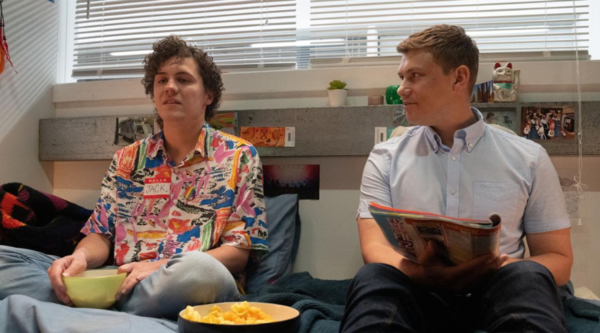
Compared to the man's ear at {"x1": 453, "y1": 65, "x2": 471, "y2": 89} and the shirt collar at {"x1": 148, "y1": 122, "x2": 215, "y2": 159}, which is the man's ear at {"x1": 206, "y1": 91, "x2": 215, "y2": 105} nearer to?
the shirt collar at {"x1": 148, "y1": 122, "x2": 215, "y2": 159}

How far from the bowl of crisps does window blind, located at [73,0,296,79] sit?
140cm

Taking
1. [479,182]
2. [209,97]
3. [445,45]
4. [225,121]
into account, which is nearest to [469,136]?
[479,182]

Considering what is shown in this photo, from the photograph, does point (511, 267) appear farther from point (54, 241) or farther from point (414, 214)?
point (54, 241)

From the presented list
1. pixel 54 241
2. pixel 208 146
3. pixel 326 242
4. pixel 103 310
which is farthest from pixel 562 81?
pixel 54 241

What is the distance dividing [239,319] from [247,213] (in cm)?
62

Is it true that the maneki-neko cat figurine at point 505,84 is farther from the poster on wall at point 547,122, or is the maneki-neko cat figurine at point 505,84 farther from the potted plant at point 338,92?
the potted plant at point 338,92

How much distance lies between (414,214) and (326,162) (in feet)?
4.08

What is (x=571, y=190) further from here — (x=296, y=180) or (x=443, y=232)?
(x=443, y=232)

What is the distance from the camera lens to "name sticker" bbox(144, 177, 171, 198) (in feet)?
6.22

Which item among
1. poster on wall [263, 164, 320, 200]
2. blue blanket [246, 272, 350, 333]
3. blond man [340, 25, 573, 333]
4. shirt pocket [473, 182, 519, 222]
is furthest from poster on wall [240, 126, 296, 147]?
shirt pocket [473, 182, 519, 222]

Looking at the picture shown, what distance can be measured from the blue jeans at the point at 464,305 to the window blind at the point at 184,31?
1.48 meters

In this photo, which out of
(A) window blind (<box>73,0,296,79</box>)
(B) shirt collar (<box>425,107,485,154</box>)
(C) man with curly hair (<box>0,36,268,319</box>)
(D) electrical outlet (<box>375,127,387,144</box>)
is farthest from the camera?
(A) window blind (<box>73,0,296,79</box>)

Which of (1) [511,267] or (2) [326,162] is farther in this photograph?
(2) [326,162]

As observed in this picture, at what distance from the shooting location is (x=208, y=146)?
1.90 meters
